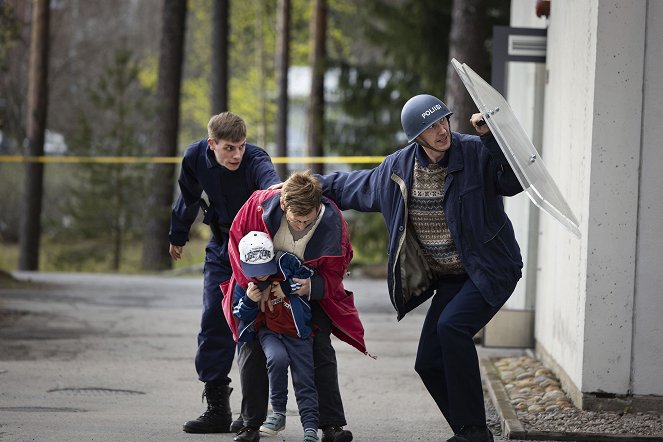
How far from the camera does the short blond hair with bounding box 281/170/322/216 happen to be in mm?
5727

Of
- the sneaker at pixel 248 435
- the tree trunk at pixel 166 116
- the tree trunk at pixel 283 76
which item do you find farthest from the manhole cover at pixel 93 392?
the tree trunk at pixel 283 76

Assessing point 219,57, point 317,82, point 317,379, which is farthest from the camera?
point 219,57

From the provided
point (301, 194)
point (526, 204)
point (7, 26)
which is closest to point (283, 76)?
point (7, 26)

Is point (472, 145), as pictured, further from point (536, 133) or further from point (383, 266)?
point (383, 266)

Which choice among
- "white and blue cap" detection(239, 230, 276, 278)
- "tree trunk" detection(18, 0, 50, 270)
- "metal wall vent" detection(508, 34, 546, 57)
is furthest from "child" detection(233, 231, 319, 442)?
"tree trunk" detection(18, 0, 50, 270)

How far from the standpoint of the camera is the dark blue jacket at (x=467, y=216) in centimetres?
575

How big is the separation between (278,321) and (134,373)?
133 inches

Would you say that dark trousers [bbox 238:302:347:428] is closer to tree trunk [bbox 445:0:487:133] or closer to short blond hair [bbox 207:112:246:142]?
short blond hair [bbox 207:112:246:142]

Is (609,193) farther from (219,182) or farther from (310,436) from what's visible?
(310,436)

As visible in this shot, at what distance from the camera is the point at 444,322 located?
584 centimetres

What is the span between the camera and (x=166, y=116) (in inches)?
956

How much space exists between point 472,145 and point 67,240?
1989 cm

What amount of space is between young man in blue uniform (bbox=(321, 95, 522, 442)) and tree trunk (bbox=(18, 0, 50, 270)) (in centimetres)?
1853

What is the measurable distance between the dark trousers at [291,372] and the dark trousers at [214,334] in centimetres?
68
